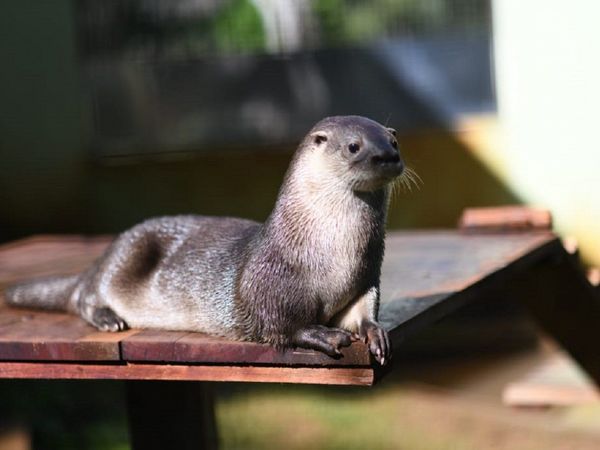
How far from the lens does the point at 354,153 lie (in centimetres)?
238

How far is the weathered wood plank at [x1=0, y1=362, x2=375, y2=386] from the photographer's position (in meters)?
2.47

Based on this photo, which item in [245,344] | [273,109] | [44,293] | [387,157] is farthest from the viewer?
[273,109]

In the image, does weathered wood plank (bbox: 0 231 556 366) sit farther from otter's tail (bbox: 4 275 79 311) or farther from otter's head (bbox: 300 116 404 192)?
otter's head (bbox: 300 116 404 192)

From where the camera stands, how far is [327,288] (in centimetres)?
244

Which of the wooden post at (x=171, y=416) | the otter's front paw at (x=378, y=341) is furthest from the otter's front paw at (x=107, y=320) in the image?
the otter's front paw at (x=378, y=341)

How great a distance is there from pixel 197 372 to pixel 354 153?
2.13 feet

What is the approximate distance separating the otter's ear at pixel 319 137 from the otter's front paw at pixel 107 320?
0.77 metres

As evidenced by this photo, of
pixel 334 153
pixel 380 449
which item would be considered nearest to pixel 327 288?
pixel 334 153

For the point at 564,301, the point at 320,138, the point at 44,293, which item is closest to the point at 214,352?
the point at 320,138

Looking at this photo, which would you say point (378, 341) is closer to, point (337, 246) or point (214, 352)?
point (337, 246)

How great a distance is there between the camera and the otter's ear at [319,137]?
245 centimetres

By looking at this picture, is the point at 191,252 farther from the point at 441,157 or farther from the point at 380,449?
the point at 441,157

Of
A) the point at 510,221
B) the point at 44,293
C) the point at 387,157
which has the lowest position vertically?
the point at 510,221

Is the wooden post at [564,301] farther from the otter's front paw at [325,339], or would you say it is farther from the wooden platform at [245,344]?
the otter's front paw at [325,339]
